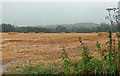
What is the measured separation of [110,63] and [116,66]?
0.14 meters

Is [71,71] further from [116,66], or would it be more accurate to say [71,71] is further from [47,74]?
[116,66]

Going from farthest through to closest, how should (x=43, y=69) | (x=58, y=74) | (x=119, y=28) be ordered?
(x=43, y=69) < (x=58, y=74) < (x=119, y=28)

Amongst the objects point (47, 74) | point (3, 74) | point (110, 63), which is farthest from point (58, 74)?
point (3, 74)

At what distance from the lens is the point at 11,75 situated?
3.77 m

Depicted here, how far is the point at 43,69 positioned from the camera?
371 centimetres

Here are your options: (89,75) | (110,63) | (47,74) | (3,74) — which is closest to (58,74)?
(47,74)

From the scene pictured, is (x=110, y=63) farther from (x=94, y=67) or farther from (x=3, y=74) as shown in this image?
(x=3, y=74)

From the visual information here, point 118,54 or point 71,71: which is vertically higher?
point 118,54

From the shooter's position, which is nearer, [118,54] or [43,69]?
[118,54]

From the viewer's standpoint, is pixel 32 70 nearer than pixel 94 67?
No

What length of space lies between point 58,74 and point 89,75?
67 centimetres

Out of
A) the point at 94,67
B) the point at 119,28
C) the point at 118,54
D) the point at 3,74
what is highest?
the point at 119,28

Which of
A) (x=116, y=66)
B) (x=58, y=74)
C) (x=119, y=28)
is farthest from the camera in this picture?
(x=58, y=74)

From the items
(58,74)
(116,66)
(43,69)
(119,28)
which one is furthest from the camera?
(43,69)
